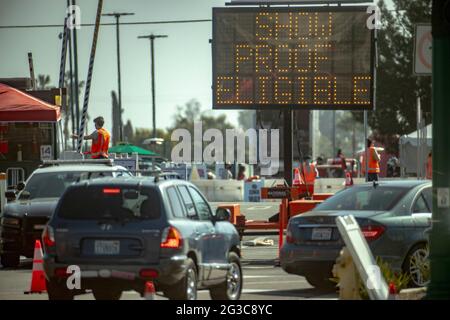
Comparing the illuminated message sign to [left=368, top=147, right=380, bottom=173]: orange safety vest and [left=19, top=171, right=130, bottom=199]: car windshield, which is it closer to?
[left=19, top=171, right=130, bottom=199]: car windshield

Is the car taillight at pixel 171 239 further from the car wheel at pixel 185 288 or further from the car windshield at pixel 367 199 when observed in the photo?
the car windshield at pixel 367 199

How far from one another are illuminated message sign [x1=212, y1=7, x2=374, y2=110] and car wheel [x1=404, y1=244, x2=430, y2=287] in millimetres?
9688

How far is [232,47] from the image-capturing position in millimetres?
26328

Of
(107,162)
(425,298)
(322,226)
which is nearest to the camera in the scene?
(425,298)

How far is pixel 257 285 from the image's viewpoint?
59.7 feet

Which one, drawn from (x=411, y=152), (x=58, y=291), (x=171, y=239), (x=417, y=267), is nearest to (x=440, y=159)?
(x=171, y=239)

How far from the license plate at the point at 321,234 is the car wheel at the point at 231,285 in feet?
5.78

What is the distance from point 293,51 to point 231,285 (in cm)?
1145

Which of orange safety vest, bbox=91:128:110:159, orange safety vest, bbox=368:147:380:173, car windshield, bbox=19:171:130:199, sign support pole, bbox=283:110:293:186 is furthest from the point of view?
orange safety vest, bbox=368:147:380:173

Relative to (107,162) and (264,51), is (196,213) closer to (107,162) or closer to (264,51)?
(107,162)

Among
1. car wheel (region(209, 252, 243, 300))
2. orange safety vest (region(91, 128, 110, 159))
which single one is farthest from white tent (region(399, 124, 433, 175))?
car wheel (region(209, 252, 243, 300))

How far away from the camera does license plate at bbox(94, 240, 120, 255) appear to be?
45.8ft
